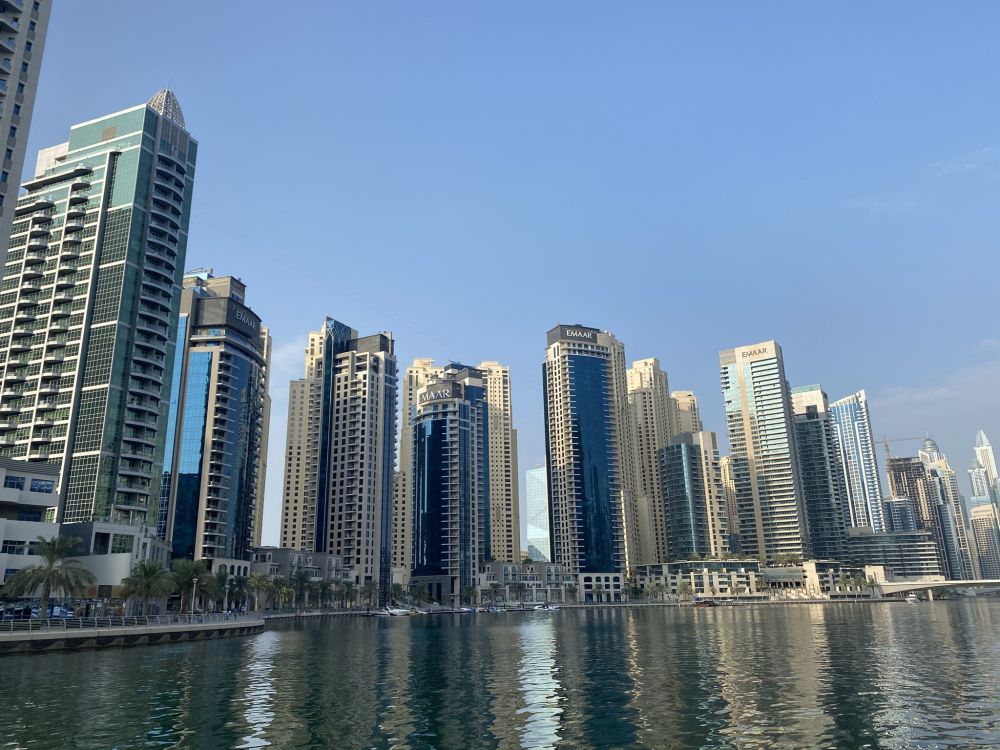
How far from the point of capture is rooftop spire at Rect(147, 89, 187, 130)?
17712 centimetres

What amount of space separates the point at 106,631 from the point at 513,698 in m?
57.4

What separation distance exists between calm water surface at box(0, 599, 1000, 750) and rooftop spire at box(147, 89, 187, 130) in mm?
137432

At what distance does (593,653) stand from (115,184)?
139 m

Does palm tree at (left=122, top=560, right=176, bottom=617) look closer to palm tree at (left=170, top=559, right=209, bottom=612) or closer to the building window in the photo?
palm tree at (left=170, top=559, right=209, bottom=612)

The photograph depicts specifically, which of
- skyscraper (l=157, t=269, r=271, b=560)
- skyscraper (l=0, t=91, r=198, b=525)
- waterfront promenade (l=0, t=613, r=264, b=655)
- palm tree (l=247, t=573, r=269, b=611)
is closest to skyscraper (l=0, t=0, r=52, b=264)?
skyscraper (l=0, t=91, r=198, b=525)

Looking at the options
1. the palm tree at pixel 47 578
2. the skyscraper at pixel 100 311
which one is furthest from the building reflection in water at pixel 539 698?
the skyscraper at pixel 100 311

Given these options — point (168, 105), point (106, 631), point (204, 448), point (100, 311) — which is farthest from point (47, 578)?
point (168, 105)

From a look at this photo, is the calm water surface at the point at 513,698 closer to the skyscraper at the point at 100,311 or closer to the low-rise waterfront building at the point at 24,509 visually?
the low-rise waterfront building at the point at 24,509

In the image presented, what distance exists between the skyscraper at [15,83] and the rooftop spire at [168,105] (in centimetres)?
5843

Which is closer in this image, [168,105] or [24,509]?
A: [24,509]

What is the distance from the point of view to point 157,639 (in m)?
92.5

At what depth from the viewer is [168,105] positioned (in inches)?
7037

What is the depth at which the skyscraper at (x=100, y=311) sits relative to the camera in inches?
5610

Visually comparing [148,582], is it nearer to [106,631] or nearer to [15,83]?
[106,631]
